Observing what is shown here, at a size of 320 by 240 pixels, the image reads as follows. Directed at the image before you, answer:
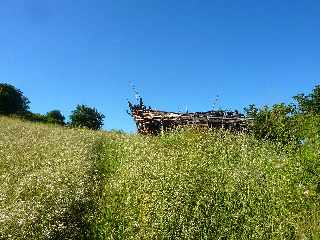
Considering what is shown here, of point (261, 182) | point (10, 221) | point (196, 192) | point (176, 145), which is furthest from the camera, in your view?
point (176, 145)

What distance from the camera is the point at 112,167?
16984 millimetres

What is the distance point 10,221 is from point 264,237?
4.35 m

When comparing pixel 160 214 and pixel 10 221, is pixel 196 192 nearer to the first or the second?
pixel 160 214

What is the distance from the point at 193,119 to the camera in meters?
29.3

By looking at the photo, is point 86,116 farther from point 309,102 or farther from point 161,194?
point 161,194

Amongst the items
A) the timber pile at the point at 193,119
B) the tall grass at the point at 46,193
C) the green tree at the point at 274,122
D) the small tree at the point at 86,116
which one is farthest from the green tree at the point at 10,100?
the tall grass at the point at 46,193

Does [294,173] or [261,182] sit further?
[294,173]

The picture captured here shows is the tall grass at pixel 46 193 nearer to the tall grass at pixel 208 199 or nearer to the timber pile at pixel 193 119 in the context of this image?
the tall grass at pixel 208 199

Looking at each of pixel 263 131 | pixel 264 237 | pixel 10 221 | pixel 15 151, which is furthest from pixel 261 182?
pixel 263 131

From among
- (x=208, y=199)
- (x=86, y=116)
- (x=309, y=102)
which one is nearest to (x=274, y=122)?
(x=309, y=102)

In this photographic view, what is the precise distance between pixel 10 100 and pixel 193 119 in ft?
123

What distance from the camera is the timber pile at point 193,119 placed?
95.6 ft

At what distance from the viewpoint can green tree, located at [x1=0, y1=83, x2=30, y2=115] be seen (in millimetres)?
58625

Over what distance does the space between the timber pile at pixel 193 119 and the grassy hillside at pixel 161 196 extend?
10939mm
